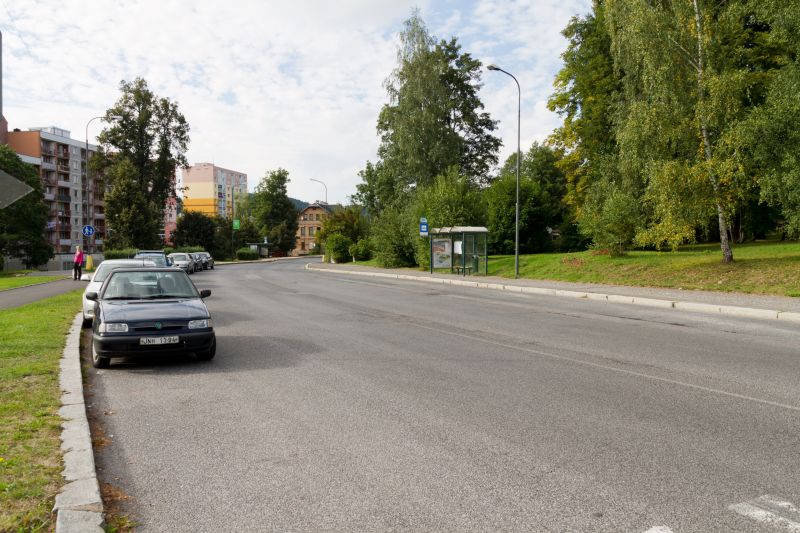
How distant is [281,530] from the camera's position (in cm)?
331

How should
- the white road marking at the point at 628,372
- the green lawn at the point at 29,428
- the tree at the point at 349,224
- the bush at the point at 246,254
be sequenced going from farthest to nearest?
the bush at the point at 246,254
the tree at the point at 349,224
the white road marking at the point at 628,372
the green lawn at the point at 29,428

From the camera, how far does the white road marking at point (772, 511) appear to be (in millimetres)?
3281

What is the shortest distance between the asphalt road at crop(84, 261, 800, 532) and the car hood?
28.7 inches

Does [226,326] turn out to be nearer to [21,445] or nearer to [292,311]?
[292,311]

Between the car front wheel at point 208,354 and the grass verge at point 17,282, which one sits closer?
the car front wheel at point 208,354

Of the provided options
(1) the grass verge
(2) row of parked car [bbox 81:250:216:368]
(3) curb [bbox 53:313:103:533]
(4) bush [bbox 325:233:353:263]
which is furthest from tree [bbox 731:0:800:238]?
(4) bush [bbox 325:233:353:263]

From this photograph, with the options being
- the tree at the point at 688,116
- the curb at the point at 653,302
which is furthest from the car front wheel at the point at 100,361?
the tree at the point at 688,116

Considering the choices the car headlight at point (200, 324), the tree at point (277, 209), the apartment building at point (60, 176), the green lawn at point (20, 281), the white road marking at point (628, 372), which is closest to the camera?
the white road marking at point (628, 372)

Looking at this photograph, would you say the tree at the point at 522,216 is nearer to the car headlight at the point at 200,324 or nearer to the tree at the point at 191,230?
the car headlight at the point at 200,324

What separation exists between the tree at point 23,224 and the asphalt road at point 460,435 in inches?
2200

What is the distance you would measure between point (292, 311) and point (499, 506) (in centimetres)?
1231

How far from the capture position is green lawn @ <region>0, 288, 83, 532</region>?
136 inches

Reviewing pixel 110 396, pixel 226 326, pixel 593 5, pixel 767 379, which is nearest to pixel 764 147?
pixel 767 379

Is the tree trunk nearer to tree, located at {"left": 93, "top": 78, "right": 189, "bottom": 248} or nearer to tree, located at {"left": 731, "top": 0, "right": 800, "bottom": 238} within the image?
tree, located at {"left": 731, "top": 0, "right": 800, "bottom": 238}
